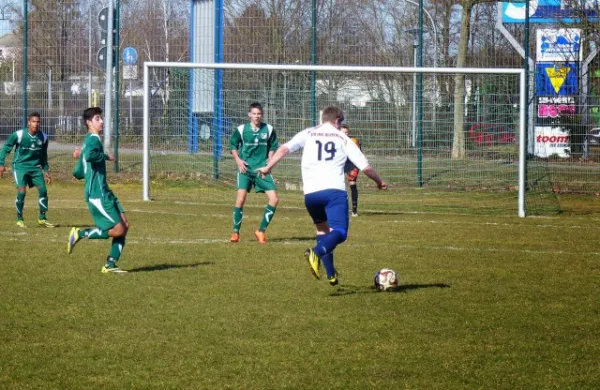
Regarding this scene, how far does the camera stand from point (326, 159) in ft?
32.3

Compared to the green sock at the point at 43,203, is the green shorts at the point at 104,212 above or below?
above

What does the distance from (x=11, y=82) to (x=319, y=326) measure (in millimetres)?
21360

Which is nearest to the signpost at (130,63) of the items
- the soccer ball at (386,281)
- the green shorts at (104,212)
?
the green shorts at (104,212)

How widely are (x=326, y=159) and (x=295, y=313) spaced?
5.99 ft

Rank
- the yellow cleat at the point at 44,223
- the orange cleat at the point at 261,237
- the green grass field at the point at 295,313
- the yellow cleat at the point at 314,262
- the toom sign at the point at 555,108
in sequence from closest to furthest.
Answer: the green grass field at the point at 295,313 < the yellow cleat at the point at 314,262 < the orange cleat at the point at 261,237 < the yellow cleat at the point at 44,223 < the toom sign at the point at 555,108

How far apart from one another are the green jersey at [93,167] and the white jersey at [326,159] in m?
2.53

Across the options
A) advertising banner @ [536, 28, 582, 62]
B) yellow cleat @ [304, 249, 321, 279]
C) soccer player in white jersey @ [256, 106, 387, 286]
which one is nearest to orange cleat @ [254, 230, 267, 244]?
soccer player in white jersey @ [256, 106, 387, 286]

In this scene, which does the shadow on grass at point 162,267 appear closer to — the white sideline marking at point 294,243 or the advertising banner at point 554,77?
the white sideline marking at point 294,243

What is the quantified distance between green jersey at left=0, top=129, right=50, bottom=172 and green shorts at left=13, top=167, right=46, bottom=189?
0.05m

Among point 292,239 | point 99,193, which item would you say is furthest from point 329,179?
point 292,239

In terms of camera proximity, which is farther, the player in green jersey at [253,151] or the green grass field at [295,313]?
the player in green jersey at [253,151]

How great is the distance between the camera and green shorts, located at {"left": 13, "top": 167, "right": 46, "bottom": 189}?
56.1 feet

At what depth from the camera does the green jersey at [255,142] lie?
14914mm

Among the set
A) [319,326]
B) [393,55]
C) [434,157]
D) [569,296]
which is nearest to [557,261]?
[569,296]
